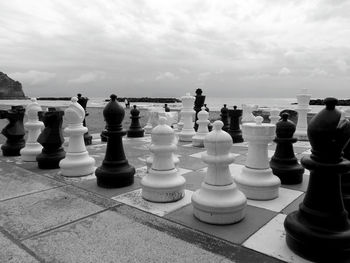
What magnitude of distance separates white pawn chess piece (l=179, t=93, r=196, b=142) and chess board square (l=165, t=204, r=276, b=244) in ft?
11.2

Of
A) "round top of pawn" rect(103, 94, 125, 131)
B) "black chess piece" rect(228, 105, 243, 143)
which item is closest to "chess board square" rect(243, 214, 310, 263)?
"round top of pawn" rect(103, 94, 125, 131)

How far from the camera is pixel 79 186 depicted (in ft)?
9.36

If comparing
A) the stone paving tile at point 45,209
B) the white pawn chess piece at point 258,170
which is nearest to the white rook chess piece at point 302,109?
the white pawn chess piece at point 258,170

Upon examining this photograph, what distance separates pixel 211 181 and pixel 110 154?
3.93ft

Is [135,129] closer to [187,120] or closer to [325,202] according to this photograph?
[187,120]

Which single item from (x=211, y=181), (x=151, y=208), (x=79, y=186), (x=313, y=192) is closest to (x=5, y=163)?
(x=79, y=186)

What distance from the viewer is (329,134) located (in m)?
1.55

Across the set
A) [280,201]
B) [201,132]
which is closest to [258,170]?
[280,201]

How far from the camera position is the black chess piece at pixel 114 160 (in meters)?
2.78

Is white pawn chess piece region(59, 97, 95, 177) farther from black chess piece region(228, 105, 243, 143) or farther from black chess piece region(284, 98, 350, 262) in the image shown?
black chess piece region(228, 105, 243, 143)

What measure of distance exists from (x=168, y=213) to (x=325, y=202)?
1.06m

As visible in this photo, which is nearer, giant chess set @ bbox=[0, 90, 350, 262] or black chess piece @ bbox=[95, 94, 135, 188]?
giant chess set @ bbox=[0, 90, 350, 262]

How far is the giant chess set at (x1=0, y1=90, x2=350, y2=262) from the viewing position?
63.1 inches

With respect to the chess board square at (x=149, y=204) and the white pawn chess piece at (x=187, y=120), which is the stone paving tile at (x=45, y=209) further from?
the white pawn chess piece at (x=187, y=120)
